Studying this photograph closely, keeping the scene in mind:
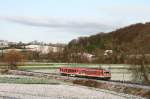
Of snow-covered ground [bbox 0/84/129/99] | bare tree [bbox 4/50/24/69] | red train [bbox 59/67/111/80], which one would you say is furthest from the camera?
bare tree [bbox 4/50/24/69]

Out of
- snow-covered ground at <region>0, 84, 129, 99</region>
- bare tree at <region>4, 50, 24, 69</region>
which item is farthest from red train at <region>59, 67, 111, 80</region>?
bare tree at <region>4, 50, 24, 69</region>

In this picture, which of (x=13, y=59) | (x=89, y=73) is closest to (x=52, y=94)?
(x=89, y=73)

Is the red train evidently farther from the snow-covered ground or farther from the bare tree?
the bare tree

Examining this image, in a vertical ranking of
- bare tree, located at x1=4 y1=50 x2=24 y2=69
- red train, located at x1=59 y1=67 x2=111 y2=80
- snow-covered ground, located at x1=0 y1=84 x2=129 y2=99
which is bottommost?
snow-covered ground, located at x1=0 y1=84 x2=129 y2=99

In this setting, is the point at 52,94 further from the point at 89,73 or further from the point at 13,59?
the point at 13,59

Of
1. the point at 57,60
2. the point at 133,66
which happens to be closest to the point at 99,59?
the point at 57,60

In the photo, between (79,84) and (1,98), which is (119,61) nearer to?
(79,84)

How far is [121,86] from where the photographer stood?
58.6m

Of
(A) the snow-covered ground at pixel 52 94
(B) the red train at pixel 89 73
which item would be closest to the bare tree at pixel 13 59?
(B) the red train at pixel 89 73

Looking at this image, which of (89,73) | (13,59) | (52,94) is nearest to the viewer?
(52,94)

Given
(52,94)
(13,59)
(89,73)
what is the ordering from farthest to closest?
(13,59), (89,73), (52,94)

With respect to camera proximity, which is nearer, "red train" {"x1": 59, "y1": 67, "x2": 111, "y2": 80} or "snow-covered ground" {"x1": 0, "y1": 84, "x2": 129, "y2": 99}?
"snow-covered ground" {"x1": 0, "y1": 84, "x2": 129, "y2": 99}

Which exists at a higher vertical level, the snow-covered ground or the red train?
the red train

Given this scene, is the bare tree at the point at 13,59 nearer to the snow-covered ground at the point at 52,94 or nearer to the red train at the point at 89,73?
the red train at the point at 89,73
